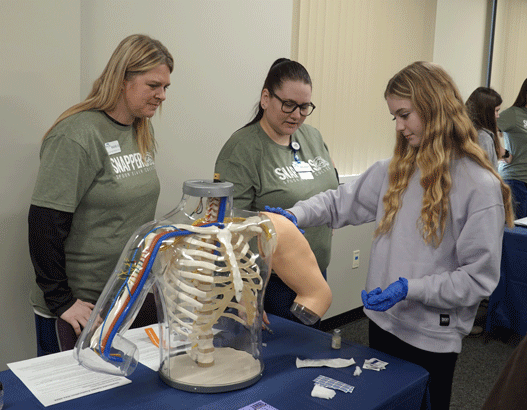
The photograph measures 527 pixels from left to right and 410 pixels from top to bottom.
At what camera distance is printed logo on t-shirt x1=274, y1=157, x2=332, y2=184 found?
2002mm

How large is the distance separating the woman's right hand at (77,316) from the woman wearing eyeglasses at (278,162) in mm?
638

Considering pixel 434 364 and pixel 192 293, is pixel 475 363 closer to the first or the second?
pixel 434 364

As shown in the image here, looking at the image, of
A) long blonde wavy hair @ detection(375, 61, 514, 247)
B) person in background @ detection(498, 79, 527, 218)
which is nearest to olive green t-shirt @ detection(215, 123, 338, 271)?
long blonde wavy hair @ detection(375, 61, 514, 247)

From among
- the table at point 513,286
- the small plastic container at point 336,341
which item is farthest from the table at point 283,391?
the table at point 513,286

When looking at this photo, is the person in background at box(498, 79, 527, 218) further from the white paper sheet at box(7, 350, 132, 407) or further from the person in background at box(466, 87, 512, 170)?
the white paper sheet at box(7, 350, 132, 407)

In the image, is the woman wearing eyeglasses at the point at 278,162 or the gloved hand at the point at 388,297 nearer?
the gloved hand at the point at 388,297

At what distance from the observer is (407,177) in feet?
5.16

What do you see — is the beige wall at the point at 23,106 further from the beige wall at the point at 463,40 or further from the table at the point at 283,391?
the beige wall at the point at 463,40

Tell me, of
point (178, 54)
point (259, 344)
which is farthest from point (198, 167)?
point (259, 344)

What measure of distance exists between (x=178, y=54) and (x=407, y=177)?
1462 mm

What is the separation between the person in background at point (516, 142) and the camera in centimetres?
433

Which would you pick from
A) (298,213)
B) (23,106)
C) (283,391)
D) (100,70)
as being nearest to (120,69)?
(23,106)

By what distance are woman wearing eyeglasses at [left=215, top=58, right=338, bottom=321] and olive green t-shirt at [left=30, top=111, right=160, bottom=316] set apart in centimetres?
37

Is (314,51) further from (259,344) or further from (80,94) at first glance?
(259,344)
